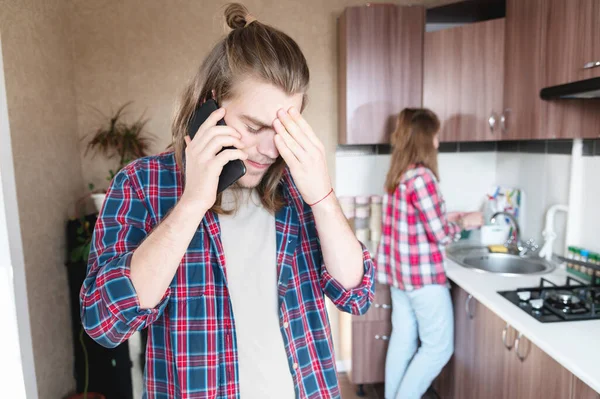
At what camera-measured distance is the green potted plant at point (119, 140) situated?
2606 millimetres

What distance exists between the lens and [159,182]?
37.1 inches

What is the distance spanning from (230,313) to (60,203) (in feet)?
5.81

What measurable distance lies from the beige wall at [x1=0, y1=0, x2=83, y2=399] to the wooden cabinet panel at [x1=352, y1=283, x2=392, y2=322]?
151cm

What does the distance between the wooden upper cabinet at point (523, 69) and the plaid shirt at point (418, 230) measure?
0.45 meters

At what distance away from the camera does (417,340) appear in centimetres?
239

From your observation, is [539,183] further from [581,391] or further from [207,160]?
[207,160]

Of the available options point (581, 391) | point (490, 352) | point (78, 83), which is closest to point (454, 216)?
point (490, 352)

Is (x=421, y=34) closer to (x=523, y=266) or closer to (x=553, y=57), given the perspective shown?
(x=553, y=57)

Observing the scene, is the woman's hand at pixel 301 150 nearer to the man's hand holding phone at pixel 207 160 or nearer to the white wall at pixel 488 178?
the man's hand holding phone at pixel 207 160

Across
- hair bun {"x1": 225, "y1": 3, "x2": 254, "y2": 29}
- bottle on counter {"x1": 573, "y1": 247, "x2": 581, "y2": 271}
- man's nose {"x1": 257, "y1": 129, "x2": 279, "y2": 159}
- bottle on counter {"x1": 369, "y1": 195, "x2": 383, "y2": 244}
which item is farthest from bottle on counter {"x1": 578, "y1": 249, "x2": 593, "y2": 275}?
hair bun {"x1": 225, "y1": 3, "x2": 254, "y2": 29}

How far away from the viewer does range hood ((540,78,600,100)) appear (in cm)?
140

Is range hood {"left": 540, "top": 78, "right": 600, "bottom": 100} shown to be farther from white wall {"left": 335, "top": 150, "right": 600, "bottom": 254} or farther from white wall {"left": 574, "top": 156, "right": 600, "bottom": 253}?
white wall {"left": 335, "top": 150, "right": 600, "bottom": 254}

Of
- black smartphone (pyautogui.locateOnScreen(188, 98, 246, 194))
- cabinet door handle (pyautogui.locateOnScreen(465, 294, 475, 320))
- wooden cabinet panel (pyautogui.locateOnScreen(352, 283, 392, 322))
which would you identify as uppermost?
black smartphone (pyautogui.locateOnScreen(188, 98, 246, 194))

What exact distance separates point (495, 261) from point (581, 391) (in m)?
1.22
